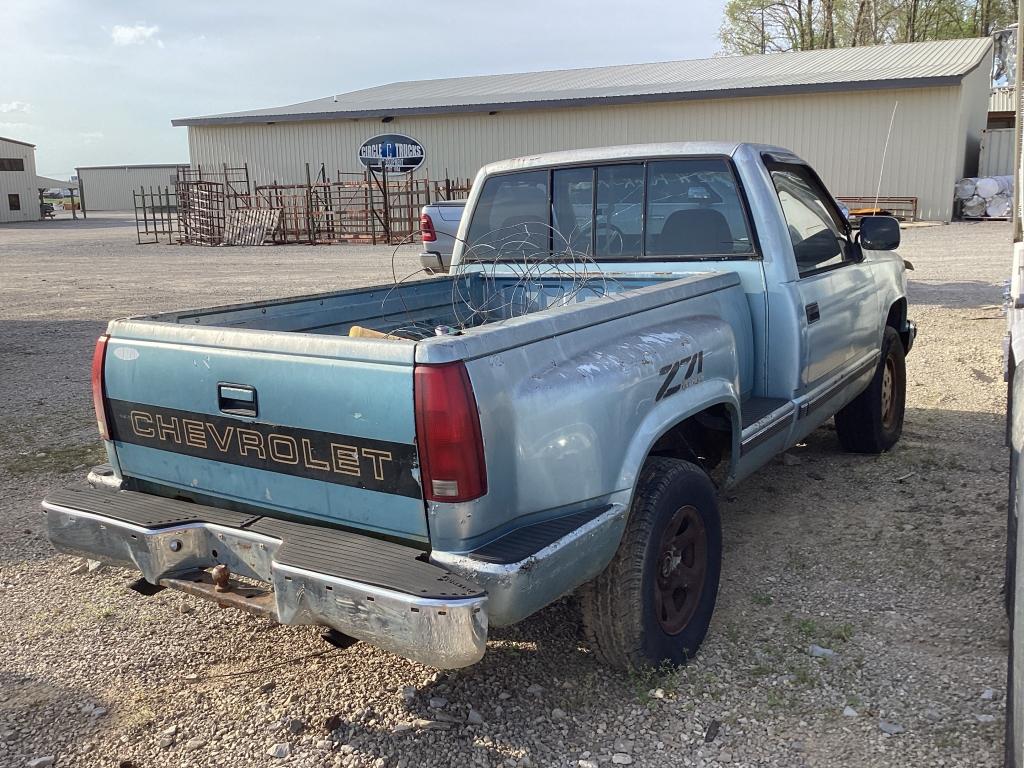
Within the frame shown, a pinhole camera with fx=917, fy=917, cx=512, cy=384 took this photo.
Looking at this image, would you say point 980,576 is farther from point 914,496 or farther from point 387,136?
point 387,136

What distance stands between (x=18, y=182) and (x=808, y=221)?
55235 mm

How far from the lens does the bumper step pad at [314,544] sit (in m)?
2.52

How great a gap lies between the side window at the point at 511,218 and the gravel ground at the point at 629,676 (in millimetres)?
1808

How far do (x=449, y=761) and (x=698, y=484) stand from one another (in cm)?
129

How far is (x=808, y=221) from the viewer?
4.79 meters

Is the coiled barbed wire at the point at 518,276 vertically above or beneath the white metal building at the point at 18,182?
beneath

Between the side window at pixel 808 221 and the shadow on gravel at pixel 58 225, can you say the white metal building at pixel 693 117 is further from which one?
A: the side window at pixel 808 221

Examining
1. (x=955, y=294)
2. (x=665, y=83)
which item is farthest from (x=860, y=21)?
(x=955, y=294)

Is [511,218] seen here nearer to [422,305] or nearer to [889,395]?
[422,305]

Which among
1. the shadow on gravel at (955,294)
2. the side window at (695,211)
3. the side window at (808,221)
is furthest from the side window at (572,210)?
the shadow on gravel at (955,294)

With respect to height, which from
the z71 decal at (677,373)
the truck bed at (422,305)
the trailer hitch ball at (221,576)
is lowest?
the trailer hitch ball at (221,576)

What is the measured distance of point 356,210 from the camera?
2936 cm

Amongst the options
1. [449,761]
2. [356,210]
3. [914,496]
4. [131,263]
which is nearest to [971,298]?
[914,496]

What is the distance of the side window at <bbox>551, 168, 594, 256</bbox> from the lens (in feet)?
15.7
